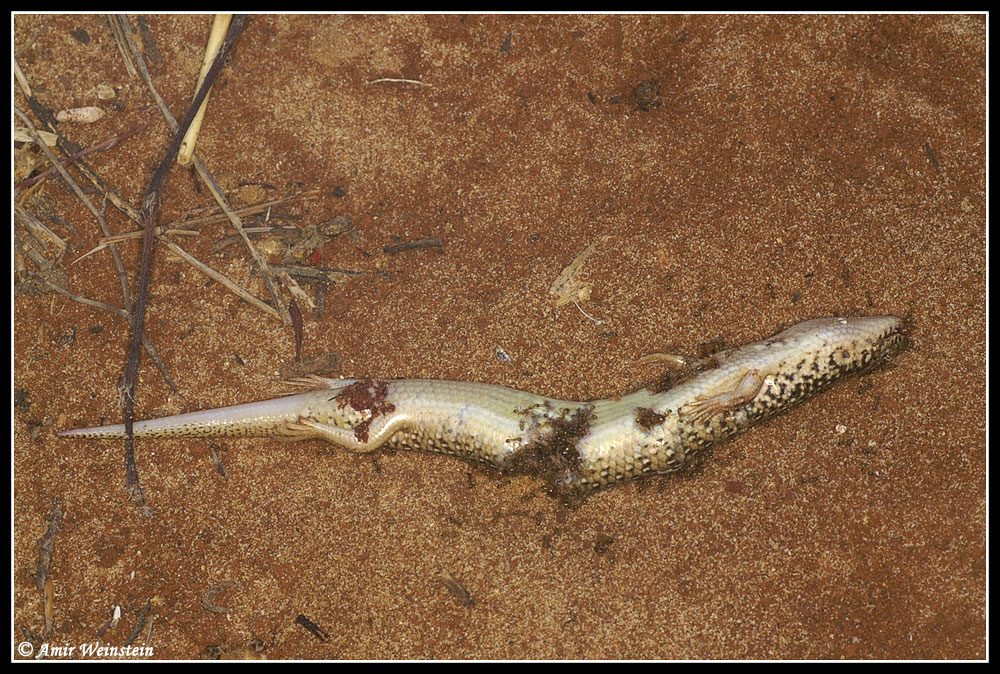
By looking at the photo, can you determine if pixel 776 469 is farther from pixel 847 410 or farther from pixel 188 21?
pixel 188 21

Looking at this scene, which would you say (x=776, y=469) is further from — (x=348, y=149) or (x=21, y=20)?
(x=21, y=20)

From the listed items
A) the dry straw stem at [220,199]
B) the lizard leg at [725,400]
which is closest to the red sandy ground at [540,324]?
the dry straw stem at [220,199]

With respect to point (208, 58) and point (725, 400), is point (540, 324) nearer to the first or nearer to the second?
point (725, 400)

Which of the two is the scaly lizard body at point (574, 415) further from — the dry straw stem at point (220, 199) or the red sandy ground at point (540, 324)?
the dry straw stem at point (220, 199)

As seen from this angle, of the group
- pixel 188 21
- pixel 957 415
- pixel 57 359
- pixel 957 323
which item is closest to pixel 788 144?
pixel 957 323

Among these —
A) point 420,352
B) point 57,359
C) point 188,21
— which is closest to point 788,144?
point 420,352

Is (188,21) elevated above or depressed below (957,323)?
above

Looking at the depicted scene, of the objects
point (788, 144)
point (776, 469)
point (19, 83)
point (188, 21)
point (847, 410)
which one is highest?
point (188, 21)

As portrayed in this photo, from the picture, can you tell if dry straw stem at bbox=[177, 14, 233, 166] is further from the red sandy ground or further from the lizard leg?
the lizard leg

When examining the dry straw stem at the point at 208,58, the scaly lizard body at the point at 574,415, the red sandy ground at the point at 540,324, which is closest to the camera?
the scaly lizard body at the point at 574,415
